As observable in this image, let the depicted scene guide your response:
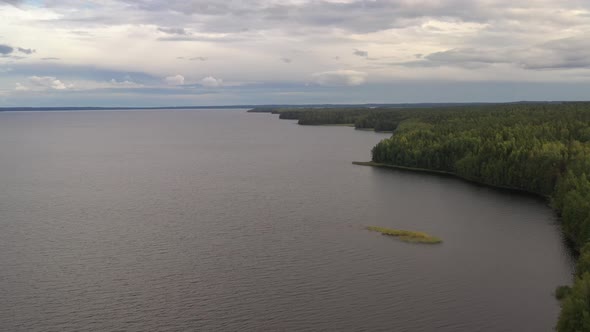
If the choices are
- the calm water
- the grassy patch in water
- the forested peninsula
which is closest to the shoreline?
the forested peninsula

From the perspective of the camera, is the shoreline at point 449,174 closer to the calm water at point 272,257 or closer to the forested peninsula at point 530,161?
the forested peninsula at point 530,161

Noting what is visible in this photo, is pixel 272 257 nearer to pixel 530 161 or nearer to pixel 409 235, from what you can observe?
pixel 409 235

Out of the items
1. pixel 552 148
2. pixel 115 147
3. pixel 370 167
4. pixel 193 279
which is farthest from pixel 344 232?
pixel 115 147

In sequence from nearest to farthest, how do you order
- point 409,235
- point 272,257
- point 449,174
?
point 272,257 < point 409,235 < point 449,174

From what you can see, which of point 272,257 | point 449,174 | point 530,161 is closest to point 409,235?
point 272,257

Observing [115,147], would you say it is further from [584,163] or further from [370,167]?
[584,163]

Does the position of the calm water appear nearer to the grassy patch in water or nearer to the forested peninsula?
the grassy patch in water

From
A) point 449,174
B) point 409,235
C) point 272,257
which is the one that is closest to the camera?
point 272,257
